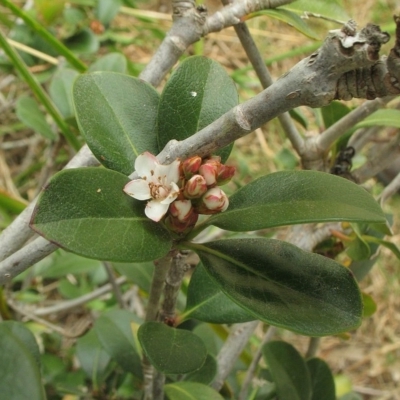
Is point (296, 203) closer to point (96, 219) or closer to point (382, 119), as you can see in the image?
point (96, 219)

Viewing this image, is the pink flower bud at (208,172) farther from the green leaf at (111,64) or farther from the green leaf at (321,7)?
the green leaf at (111,64)

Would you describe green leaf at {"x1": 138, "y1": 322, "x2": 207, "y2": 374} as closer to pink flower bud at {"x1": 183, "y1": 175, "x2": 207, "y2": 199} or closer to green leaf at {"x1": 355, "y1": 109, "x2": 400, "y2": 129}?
pink flower bud at {"x1": 183, "y1": 175, "x2": 207, "y2": 199}

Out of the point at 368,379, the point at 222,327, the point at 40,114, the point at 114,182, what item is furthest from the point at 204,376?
the point at 368,379

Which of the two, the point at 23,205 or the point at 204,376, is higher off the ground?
the point at 23,205

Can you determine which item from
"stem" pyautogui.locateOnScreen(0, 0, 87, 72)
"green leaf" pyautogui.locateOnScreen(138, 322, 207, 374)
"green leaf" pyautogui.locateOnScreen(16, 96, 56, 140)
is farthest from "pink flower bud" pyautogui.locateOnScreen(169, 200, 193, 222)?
"green leaf" pyautogui.locateOnScreen(16, 96, 56, 140)

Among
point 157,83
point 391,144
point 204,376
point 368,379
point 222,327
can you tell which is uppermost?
point 157,83

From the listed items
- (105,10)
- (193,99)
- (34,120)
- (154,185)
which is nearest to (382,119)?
(193,99)

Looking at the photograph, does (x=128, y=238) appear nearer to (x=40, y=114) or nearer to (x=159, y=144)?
(x=159, y=144)
